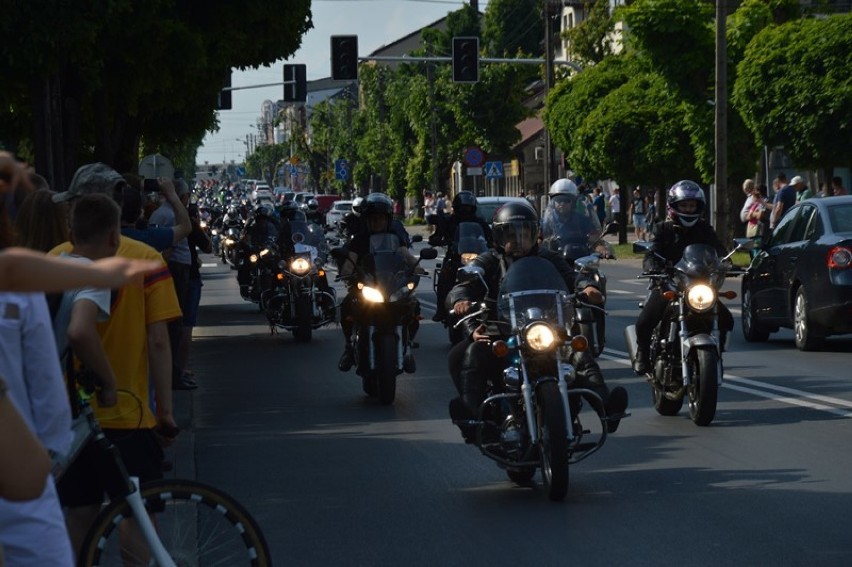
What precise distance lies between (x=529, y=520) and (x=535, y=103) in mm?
96510

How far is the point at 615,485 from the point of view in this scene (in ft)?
32.4

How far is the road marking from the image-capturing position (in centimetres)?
1300

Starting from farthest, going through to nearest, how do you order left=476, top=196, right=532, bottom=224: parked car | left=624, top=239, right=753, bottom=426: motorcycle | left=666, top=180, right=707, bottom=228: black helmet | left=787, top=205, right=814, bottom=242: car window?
left=476, top=196, right=532, bottom=224: parked car
left=787, top=205, right=814, bottom=242: car window
left=666, top=180, right=707, bottom=228: black helmet
left=624, top=239, right=753, bottom=426: motorcycle


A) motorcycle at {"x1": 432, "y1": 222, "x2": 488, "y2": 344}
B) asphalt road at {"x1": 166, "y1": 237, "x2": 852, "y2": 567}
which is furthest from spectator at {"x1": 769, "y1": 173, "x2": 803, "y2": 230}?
asphalt road at {"x1": 166, "y1": 237, "x2": 852, "y2": 567}

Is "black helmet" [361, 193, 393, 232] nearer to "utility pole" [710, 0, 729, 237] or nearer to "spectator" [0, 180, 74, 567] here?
"spectator" [0, 180, 74, 567]

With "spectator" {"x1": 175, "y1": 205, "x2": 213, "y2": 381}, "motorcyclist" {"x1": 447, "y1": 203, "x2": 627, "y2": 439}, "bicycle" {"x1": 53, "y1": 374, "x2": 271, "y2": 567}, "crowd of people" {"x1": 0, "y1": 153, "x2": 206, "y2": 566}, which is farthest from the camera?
"spectator" {"x1": 175, "y1": 205, "x2": 213, "y2": 381}

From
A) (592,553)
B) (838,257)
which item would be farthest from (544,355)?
(838,257)

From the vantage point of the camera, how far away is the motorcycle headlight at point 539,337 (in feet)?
30.0

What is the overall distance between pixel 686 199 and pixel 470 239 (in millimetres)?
6482

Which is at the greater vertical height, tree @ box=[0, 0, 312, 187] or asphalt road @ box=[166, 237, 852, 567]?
tree @ box=[0, 0, 312, 187]

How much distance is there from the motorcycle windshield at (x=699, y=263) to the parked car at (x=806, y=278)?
499cm

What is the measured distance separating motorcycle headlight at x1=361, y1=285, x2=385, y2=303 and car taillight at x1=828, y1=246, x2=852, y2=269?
4997 millimetres

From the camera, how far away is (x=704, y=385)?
11875 millimetres

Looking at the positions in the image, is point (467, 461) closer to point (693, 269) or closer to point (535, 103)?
point (693, 269)
